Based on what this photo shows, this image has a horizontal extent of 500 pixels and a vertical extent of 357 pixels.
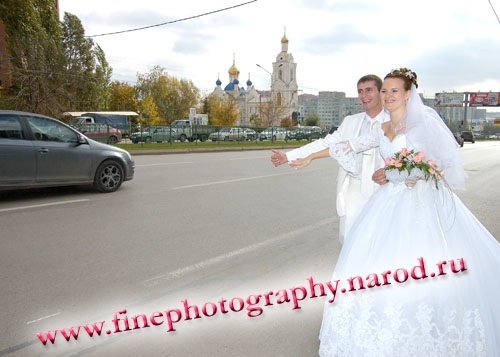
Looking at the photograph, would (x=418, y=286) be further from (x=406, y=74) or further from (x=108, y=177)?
(x=108, y=177)

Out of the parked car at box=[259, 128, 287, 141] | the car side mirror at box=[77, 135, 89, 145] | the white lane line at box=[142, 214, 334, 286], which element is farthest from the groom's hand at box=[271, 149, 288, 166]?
the parked car at box=[259, 128, 287, 141]

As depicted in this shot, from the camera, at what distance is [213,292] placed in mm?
3824

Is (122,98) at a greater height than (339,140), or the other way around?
(122,98)

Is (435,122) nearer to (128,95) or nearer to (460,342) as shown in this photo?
(460,342)

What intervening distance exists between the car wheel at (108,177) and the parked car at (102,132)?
44.9ft

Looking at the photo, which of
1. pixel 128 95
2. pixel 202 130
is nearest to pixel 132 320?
pixel 202 130

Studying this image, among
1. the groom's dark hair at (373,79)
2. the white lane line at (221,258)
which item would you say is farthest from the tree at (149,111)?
the groom's dark hair at (373,79)

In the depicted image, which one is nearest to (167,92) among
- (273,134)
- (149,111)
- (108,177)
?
(149,111)

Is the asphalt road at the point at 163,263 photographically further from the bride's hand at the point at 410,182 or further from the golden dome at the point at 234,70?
the golden dome at the point at 234,70

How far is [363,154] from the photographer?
378 centimetres

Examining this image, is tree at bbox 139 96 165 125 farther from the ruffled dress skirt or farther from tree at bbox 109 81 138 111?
the ruffled dress skirt

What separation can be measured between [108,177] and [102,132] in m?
15.1

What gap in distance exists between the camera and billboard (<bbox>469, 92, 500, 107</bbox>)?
308 ft

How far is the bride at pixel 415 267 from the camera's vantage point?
258 centimetres
